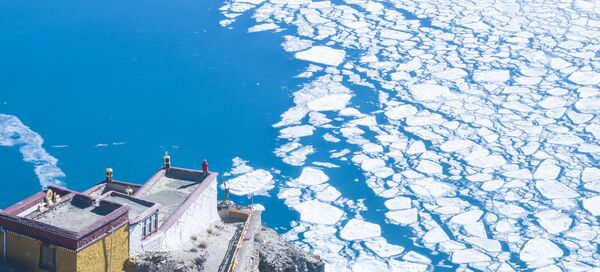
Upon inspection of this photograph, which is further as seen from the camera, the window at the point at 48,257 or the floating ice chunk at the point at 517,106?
the floating ice chunk at the point at 517,106

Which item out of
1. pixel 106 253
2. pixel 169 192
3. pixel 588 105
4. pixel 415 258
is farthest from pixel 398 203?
pixel 106 253

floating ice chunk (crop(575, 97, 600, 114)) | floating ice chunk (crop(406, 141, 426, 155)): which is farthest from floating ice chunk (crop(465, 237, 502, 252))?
floating ice chunk (crop(575, 97, 600, 114))

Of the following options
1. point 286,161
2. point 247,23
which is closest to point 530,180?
point 286,161

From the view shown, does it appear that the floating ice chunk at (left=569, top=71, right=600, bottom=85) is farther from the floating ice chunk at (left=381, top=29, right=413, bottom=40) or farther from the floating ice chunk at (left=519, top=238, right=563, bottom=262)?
the floating ice chunk at (left=519, top=238, right=563, bottom=262)

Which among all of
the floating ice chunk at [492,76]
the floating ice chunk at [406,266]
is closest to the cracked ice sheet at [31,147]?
the floating ice chunk at [406,266]

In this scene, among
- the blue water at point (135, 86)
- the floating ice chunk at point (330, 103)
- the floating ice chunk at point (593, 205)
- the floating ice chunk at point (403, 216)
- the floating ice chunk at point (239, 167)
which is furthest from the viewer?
the floating ice chunk at point (330, 103)

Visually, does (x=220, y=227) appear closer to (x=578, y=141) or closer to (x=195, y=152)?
(x=195, y=152)

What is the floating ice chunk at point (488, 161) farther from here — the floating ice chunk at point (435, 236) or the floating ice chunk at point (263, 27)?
the floating ice chunk at point (263, 27)

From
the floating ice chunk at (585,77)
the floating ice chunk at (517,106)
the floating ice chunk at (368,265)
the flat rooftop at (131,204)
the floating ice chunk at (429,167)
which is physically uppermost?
the flat rooftop at (131,204)
